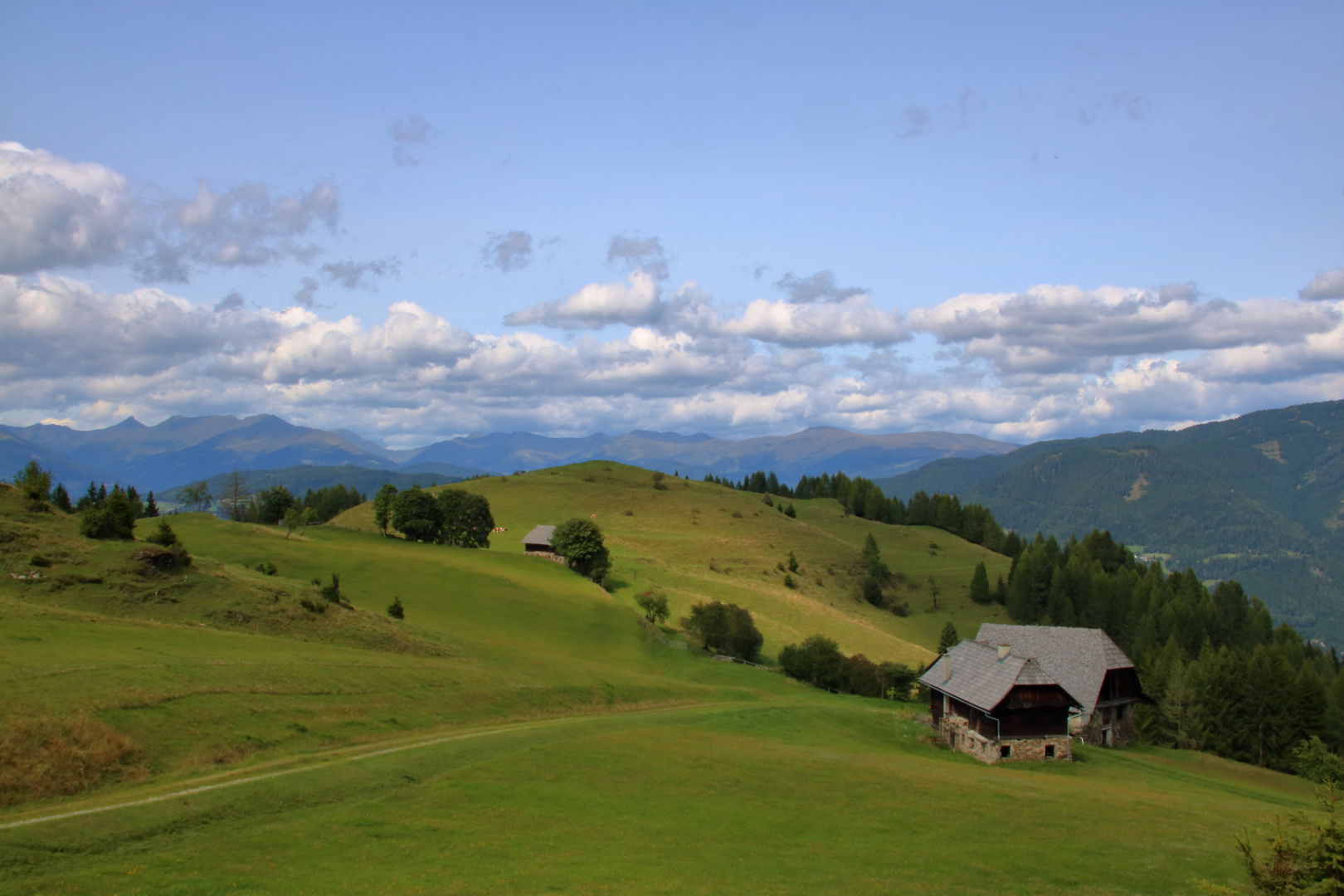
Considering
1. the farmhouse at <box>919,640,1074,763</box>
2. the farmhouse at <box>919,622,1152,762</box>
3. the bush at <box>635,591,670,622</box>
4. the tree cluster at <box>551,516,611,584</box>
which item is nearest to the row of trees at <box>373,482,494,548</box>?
the tree cluster at <box>551,516,611,584</box>

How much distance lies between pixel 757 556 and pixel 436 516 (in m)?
60.3

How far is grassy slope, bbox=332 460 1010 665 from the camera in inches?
4031

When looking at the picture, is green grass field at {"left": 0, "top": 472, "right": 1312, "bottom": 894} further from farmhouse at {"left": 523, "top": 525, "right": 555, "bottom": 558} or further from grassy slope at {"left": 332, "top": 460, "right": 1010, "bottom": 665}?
farmhouse at {"left": 523, "top": 525, "right": 555, "bottom": 558}

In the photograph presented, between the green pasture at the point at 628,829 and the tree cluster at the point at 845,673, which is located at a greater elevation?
the green pasture at the point at 628,829

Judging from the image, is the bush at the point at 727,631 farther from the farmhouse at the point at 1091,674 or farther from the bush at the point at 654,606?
the farmhouse at the point at 1091,674

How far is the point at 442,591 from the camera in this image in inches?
2936

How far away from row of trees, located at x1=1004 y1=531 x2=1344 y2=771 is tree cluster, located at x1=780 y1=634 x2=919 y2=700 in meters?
20.3

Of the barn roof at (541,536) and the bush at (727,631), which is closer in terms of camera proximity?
the bush at (727,631)

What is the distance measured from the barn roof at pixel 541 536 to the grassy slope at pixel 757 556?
319 cm

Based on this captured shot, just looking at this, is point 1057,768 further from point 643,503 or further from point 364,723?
point 643,503

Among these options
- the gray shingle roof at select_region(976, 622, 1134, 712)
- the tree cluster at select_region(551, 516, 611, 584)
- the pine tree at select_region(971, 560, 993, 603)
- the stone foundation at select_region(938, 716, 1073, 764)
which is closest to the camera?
the stone foundation at select_region(938, 716, 1073, 764)

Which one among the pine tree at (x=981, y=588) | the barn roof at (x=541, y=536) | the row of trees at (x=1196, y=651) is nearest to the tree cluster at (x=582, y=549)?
the barn roof at (x=541, y=536)

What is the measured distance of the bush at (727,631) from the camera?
A: 3125 inches

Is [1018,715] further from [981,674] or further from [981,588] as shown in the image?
[981,588]
